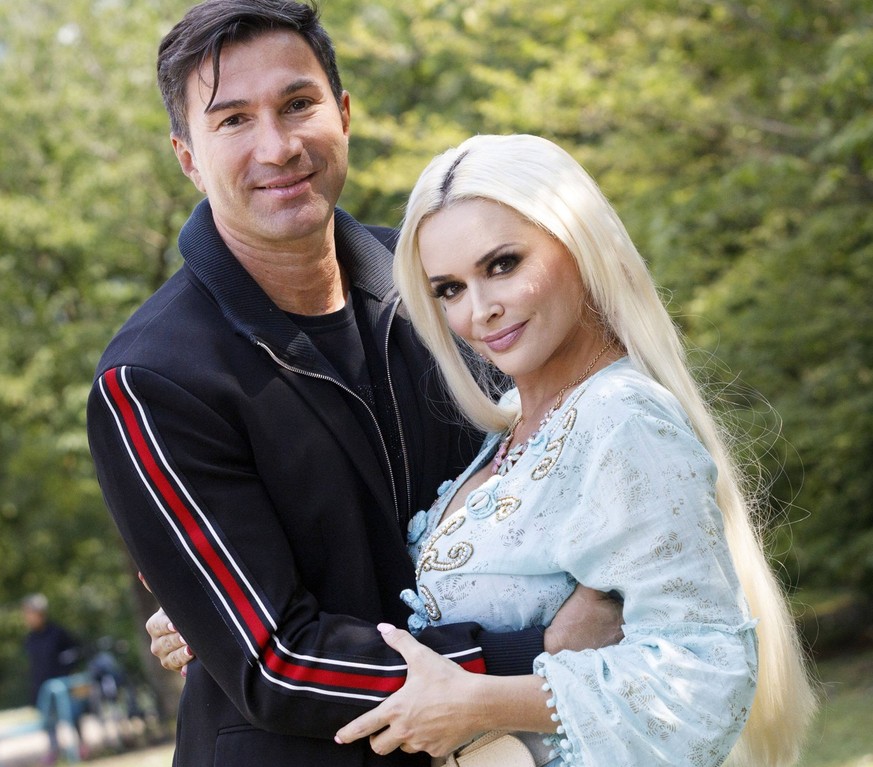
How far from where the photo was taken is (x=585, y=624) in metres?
2.38

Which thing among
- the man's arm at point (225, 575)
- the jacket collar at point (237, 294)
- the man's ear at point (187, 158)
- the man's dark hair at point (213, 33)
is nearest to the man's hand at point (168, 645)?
the man's arm at point (225, 575)

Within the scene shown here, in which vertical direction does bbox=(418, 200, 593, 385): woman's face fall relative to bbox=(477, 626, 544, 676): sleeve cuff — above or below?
above

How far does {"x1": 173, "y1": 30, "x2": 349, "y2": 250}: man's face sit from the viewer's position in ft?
9.00

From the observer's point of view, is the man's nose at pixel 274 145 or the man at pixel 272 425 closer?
the man at pixel 272 425

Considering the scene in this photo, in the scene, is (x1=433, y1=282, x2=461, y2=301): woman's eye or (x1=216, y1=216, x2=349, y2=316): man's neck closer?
(x1=433, y1=282, x2=461, y2=301): woman's eye

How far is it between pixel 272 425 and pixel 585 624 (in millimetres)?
765

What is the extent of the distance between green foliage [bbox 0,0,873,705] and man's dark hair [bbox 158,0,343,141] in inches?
134

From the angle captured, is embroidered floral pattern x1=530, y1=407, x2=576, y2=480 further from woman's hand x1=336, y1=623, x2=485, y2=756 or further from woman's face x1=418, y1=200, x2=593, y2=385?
woman's hand x1=336, y1=623, x2=485, y2=756

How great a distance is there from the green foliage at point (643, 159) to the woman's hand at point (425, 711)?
11.4 ft

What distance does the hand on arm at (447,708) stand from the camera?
2285mm

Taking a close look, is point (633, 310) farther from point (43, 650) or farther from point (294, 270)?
point (43, 650)

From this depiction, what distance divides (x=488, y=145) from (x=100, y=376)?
37.7 inches

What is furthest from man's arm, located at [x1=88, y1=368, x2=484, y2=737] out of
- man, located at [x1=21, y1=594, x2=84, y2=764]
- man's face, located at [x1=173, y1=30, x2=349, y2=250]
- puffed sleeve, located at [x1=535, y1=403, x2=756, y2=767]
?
man, located at [x1=21, y1=594, x2=84, y2=764]

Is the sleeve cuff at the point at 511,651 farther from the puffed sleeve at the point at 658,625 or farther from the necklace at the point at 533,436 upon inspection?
the necklace at the point at 533,436
